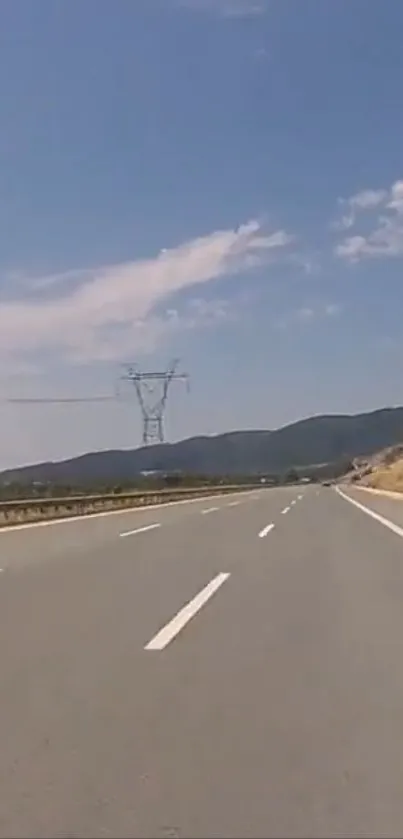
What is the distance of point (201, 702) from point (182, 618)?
4043 mm

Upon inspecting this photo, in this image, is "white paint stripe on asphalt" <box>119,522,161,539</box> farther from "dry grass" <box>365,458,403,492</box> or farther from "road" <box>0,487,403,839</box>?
"dry grass" <box>365,458,403,492</box>

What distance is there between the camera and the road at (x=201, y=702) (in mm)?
5297

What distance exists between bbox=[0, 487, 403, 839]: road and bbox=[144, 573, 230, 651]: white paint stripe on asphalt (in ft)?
0.09

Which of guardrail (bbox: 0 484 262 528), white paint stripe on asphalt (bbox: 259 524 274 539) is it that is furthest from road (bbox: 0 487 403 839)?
guardrail (bbox: 0 484 262 528)

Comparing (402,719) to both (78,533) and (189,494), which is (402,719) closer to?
(78,533)

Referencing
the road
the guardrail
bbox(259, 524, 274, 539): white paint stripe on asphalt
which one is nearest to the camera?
the road

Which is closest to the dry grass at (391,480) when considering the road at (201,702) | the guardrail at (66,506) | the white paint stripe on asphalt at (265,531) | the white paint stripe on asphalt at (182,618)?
the guardrail at (66,506)

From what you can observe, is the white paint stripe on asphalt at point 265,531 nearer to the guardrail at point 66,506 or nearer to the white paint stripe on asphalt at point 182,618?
the guardrail at point 66,506

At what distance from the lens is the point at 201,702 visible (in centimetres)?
761

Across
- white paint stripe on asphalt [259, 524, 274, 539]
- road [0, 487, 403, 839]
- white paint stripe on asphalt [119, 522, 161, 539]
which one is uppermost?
white paint stripe on asphalt [119, 522, 161, 539]

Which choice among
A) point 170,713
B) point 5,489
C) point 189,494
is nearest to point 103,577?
point 170,713

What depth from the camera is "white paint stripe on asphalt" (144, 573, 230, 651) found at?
10107mm

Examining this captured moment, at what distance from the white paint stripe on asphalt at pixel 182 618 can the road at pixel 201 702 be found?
0.09ft

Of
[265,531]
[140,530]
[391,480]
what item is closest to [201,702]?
[265,531]
